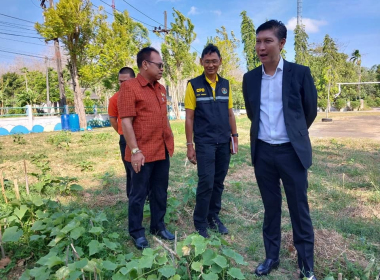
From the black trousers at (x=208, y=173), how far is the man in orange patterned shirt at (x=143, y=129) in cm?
33

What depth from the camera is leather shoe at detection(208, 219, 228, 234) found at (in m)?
2.86

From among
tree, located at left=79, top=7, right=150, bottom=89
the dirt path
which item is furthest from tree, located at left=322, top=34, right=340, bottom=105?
tree, located at left=79, top=7, right=150, bottom=89

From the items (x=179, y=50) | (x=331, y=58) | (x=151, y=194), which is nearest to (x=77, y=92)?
(x=179, y=50)

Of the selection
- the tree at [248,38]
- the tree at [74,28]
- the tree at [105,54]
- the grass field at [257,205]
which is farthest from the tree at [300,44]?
the grass field at [257,205]

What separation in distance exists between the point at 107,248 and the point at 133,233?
30 centimetres

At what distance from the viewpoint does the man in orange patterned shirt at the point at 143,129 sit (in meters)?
2.36

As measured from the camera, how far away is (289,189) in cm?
200

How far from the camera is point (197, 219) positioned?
2727mm

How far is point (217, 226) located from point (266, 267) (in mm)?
790

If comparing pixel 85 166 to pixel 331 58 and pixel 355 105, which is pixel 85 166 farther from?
pixel 355 105

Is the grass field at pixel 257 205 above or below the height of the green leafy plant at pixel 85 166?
below

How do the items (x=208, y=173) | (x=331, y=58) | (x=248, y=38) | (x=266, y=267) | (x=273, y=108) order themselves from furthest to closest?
(x=331, y=58) → (x=248, y=38) → (x=208, y=173) → (x=266, y=267) → (x=273, y=108)

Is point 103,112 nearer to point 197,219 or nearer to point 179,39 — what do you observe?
point 179,39

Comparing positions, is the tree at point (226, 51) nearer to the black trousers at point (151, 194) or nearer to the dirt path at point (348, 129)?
the dirt path at point (348, 129)
